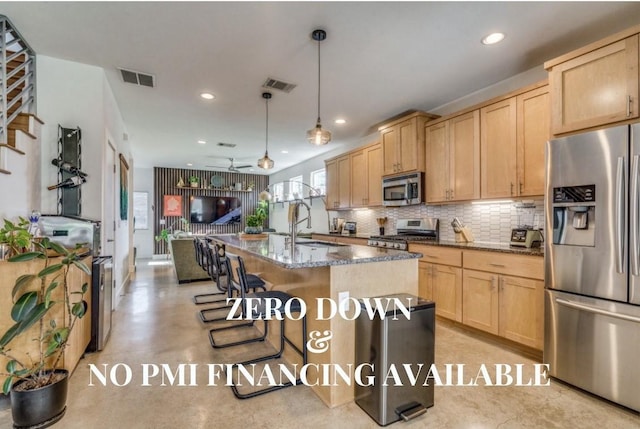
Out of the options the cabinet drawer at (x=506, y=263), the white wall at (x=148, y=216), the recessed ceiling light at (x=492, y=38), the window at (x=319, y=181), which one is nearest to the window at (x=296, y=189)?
the window at (x=319, y=181)

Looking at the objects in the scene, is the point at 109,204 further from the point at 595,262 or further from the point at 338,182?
the point at 595,262

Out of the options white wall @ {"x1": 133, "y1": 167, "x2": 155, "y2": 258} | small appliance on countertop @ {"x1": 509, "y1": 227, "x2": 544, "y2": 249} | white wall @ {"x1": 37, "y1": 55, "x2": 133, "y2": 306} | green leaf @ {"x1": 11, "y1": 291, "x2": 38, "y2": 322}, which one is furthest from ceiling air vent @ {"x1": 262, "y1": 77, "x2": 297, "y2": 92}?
white wall @ {"x1": 133, "y1": 167, "x2": 155, "y2": 258}

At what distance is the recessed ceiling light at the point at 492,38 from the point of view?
8.04 ft

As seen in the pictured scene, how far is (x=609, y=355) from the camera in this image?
196 cm

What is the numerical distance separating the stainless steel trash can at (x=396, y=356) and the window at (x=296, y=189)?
601cm

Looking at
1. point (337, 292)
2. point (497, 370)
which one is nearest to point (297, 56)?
point (337, 292)

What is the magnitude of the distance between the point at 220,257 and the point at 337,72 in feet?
7.03

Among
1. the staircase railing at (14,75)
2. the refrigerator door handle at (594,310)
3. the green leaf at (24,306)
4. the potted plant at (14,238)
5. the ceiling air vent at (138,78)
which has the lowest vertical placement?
the refrigerator door handle at (594,310)

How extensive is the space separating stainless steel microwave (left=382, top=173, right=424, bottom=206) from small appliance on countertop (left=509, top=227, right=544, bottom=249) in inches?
44.9

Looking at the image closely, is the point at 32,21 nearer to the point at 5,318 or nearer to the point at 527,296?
the point at 5,318

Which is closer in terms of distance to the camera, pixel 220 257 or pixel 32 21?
pixel 32 21

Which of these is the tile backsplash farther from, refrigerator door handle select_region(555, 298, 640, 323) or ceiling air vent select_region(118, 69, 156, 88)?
ceiling air vent select_region(118, 69, 156, 88)

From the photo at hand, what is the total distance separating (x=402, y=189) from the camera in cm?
419

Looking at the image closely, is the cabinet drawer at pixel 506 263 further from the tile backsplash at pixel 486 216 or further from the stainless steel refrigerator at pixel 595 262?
the tile backsplash at pixel 486 216
